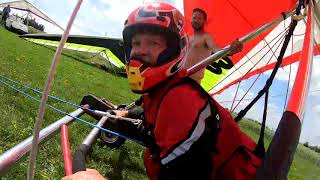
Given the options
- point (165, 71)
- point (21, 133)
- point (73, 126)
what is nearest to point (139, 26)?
point (165, 71)

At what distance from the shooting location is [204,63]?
14.1ft

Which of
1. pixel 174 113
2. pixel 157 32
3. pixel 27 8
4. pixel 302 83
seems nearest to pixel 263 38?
pixel 302 83

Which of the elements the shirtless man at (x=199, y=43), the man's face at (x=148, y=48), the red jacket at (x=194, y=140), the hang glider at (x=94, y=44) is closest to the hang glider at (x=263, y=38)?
the red jacket at (x=194, y=140)

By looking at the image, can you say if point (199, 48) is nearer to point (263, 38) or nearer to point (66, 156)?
point (263, 38)

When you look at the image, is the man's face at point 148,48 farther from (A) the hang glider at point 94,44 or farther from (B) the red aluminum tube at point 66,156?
(A) the hang glider at point 94,44

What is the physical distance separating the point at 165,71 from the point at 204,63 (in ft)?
6.30

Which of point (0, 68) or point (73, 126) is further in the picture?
point (0, 68)

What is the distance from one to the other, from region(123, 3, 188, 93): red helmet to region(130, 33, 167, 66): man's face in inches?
0.8

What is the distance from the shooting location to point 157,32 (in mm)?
2410

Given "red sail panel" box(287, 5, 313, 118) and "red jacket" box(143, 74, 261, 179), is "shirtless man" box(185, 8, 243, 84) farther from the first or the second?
"red jacket" box(143, 74, 261, 179)

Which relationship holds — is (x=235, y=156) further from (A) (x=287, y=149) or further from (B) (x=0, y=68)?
(B) (x=0, y=68)

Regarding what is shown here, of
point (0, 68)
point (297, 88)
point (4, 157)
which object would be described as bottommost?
point (0, 68)

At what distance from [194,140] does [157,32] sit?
0.66 meters

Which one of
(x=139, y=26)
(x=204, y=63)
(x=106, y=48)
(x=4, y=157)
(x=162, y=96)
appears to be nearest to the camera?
(x=4, y=157)
